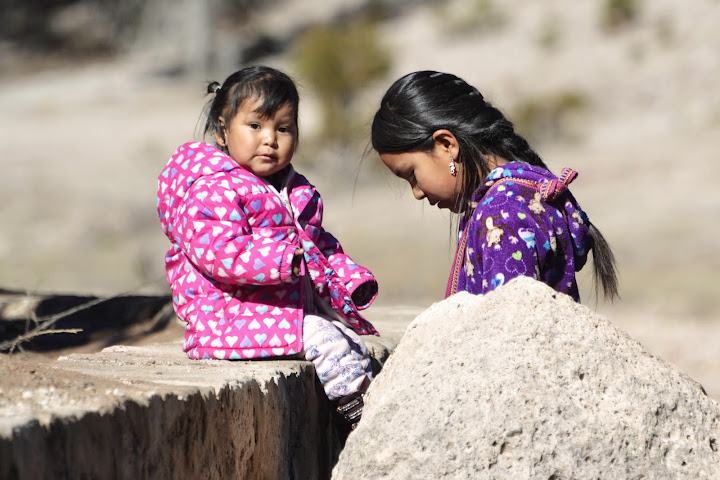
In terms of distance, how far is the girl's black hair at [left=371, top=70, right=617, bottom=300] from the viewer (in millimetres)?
2801

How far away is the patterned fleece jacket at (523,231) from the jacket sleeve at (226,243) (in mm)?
526

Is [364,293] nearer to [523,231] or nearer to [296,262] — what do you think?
[296,262]

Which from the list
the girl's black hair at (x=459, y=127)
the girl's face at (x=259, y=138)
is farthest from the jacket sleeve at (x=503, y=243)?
the girl's face at (x=259, y=138)

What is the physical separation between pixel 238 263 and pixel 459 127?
75 centimetres

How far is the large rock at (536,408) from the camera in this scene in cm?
198

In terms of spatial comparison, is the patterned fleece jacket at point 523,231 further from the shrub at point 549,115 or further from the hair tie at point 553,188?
the shrub at point 549,115

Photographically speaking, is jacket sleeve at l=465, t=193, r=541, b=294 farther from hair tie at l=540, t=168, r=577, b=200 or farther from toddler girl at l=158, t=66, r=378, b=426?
toddler girl at l=158, t=66, r=378, b=426

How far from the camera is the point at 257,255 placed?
2.70 metres

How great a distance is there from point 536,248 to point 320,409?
2.80 feet

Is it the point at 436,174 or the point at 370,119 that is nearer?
the point at 436,174

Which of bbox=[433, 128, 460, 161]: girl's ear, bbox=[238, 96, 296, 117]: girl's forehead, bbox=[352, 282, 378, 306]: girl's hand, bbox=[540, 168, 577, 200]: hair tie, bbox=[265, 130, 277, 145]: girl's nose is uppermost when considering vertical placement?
bbox=[238, 96, 296, 117]: girl's forehead

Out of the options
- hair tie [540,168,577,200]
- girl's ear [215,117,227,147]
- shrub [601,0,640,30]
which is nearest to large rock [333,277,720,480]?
hair tie [540,168,577,200]

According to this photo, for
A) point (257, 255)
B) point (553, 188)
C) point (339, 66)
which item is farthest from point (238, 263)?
point (339, 66)

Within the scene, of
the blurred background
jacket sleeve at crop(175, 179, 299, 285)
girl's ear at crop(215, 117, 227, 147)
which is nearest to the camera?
jacket sleeve at crop(175, 179, 299, 285)
